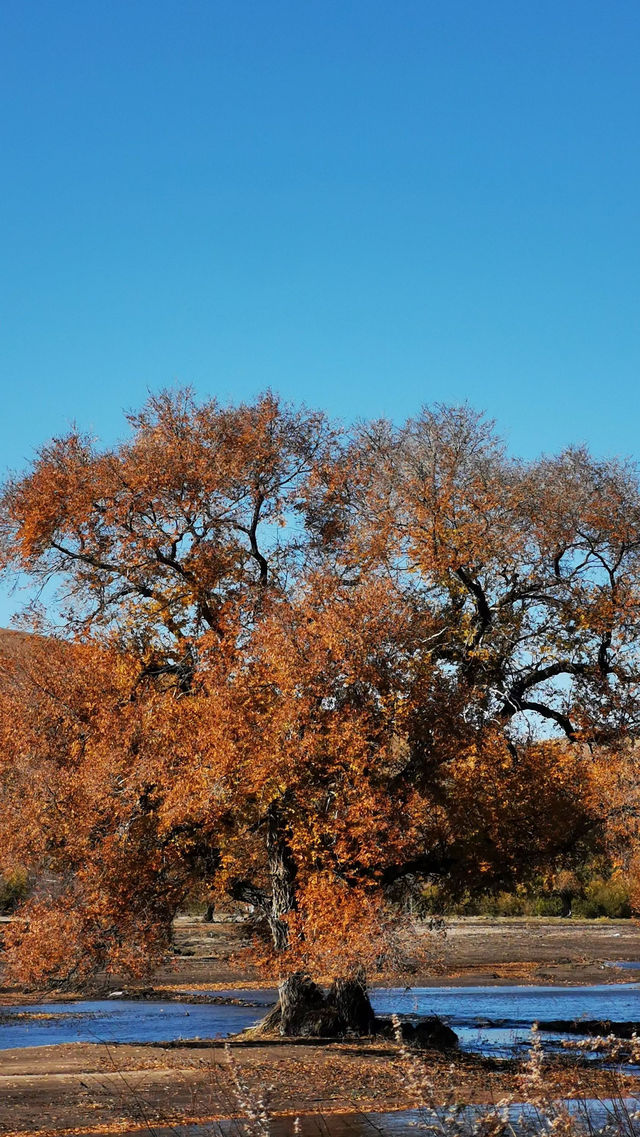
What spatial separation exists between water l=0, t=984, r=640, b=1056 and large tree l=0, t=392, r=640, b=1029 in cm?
351

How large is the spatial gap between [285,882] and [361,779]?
4.25 m

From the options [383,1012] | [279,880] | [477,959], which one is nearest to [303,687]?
[279,880]

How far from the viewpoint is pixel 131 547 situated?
3206 centimetres

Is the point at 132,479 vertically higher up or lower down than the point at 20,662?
higher up

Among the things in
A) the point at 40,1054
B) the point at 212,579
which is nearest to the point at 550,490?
the point at 212,579

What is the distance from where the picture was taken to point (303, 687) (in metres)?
28.0

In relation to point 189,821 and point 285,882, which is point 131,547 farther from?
point 285,882

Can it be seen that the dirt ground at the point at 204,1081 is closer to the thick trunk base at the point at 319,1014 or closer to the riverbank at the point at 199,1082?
the riverbank at the point at 199,1082

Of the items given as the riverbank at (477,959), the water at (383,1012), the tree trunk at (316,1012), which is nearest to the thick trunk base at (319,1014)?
the tree trunk at (316,1012)

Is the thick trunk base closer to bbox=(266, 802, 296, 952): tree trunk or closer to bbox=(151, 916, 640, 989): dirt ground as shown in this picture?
bbox=(266, 802, 296, 952): tree trunk

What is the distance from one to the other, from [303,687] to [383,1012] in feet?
50.9

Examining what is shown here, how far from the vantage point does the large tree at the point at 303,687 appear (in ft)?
92.0

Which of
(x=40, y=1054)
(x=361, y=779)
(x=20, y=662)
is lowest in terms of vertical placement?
(x=40, y=1054)

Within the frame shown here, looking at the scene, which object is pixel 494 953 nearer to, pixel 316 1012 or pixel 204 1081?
pixel 316 1012
